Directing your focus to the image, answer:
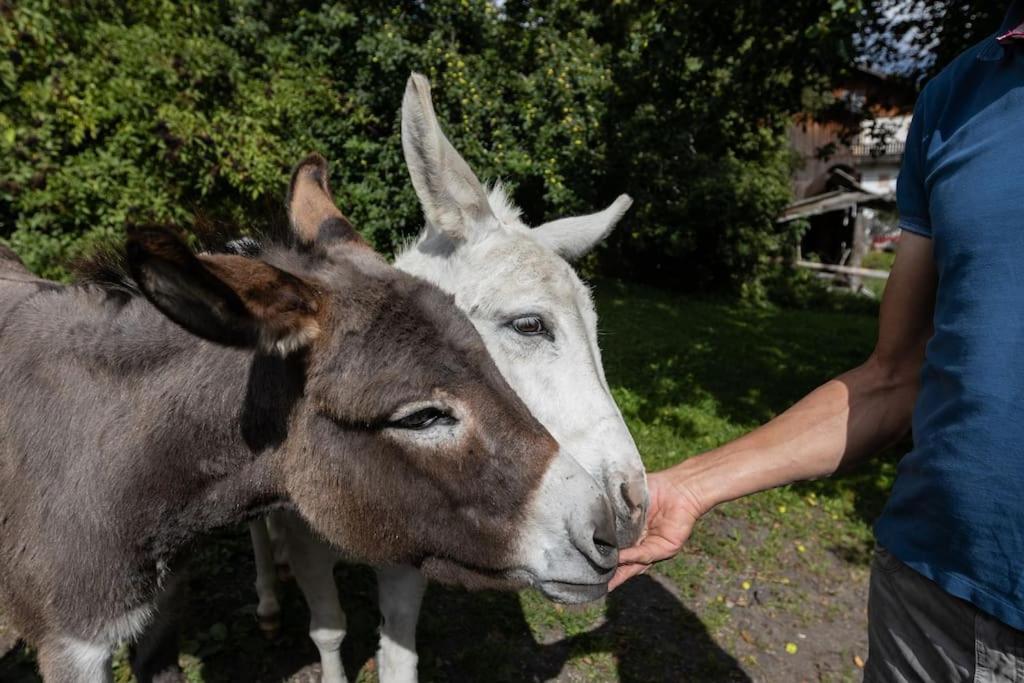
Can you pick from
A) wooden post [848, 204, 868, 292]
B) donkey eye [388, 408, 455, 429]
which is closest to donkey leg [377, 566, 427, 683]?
donkey eye [388, 408, 455, 429]

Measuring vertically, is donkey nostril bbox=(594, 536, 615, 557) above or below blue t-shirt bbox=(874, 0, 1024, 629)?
below

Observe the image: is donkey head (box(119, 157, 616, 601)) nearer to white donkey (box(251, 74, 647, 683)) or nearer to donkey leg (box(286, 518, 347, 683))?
white donkey (box(251, 74, 647, 683))

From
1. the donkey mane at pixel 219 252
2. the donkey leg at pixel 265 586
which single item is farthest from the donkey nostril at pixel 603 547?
the donkey leg at pixel 265 586

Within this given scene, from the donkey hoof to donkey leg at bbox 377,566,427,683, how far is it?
1.13 metres

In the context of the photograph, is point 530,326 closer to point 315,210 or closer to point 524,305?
point 524,305

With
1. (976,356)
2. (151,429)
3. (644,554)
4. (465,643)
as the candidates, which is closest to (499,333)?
(644,554)

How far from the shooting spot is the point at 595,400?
2385 millimetres

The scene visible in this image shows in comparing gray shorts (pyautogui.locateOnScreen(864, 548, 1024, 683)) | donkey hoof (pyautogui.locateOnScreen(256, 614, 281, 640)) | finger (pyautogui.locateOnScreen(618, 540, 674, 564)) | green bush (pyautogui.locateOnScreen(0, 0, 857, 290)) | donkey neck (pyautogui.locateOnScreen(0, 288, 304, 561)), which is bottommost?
donkey hoof (pyautogui.locateOnScreen(256, 614, 281, 640))

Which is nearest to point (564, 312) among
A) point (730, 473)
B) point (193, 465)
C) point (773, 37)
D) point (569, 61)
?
point (730, 473)

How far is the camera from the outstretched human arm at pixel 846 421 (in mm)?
1854

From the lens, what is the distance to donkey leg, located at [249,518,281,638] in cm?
373

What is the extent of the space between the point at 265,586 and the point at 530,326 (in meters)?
2.59

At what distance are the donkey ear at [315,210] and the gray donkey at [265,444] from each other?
2 cm

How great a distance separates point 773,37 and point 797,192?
874 inches
